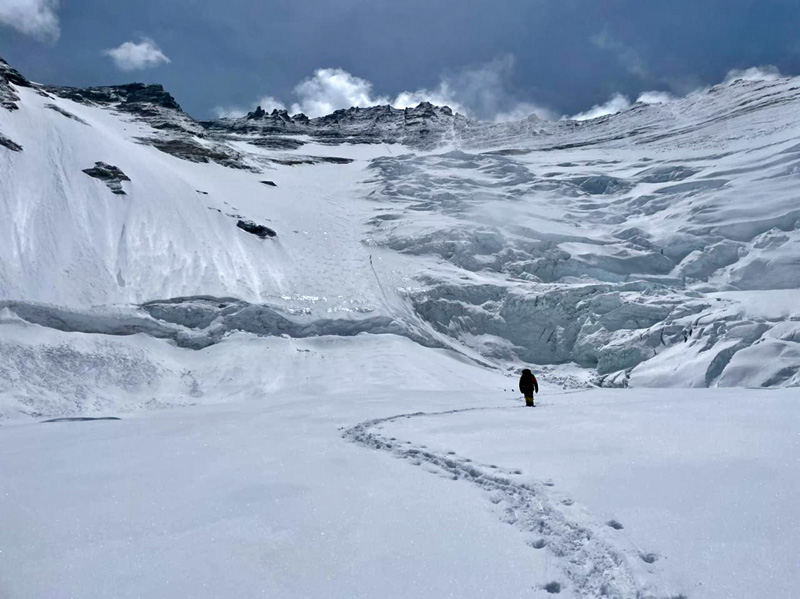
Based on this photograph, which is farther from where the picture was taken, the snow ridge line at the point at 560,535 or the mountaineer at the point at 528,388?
the mountaineer at the point at 528,388

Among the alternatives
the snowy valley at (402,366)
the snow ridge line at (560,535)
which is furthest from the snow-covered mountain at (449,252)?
the snow ridge line at (560,535)

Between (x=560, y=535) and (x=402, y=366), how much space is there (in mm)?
16860

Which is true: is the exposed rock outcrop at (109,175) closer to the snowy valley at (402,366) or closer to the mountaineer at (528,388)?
the snowy valley at (402,366)

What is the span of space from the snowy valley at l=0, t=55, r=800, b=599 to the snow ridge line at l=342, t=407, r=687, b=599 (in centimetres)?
3

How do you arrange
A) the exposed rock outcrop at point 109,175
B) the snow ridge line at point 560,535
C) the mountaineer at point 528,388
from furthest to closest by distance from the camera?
the exposed rock outcrop at point 109,175, the mountaineer at point 528,388, the snow ridge line at point 560,535

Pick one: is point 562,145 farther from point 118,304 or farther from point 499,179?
point 118,304

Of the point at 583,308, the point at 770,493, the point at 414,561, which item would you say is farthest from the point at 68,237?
the point at 770,493

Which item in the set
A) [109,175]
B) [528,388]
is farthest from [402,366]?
[109,175]

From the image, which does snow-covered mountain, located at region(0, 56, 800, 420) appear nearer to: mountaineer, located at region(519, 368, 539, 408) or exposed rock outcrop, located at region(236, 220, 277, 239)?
exposed rock outcrop, located at region(236, 220, 277, 239)

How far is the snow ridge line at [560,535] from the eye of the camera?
3.87 m

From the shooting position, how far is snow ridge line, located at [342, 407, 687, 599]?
3.87 m

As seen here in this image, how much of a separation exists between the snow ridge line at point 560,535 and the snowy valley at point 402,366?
29mm

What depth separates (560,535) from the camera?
4.64m

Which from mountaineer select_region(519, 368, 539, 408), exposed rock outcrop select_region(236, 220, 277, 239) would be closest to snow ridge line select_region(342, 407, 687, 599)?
mountaineer select_region(519, 368, 539, 408)
